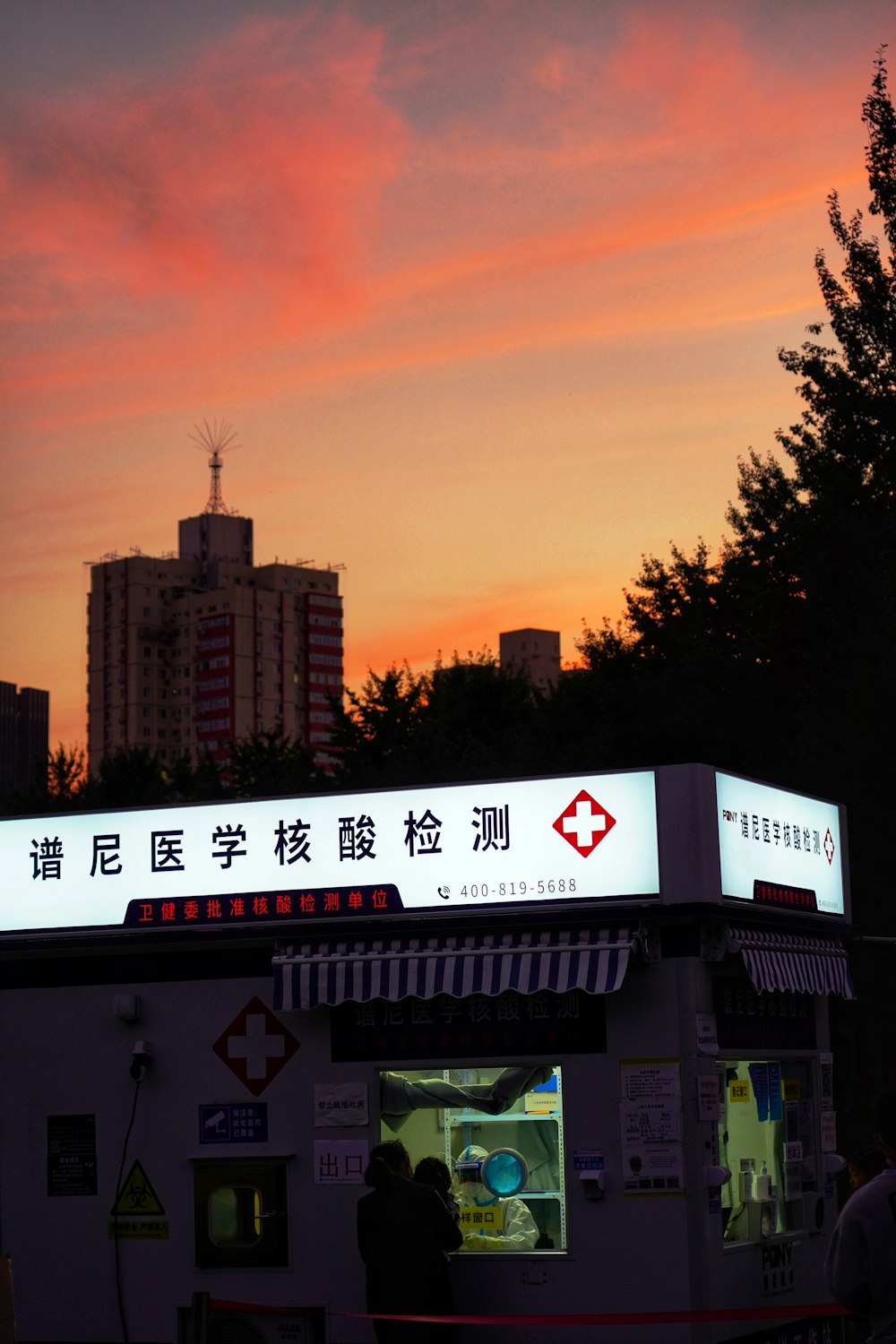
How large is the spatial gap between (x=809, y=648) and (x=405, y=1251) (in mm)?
23644

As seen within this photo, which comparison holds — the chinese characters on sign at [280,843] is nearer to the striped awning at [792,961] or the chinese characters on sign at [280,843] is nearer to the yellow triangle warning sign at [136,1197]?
the striped awning at [792,961]

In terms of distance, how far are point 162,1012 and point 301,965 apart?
56.7 inches

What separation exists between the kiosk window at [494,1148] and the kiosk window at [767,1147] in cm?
126

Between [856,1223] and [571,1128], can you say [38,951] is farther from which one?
[856,1223]

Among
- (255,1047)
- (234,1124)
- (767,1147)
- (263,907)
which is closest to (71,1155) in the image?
(234,1124)

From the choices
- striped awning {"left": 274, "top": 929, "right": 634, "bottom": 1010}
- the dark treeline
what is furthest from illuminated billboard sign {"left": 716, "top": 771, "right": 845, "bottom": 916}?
the dark treeline

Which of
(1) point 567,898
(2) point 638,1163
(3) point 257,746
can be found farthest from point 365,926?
(3) point 257,746

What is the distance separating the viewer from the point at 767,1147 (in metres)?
13.7

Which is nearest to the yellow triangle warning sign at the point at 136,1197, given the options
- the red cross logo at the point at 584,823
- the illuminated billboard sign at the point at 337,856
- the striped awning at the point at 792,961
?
the illuminated billboard sign at the point at 337,856

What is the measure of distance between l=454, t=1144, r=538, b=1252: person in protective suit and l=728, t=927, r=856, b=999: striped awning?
2.37 m

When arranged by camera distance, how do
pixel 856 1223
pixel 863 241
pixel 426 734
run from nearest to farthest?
1. pixel 856 1223
2. pixel 863 241
3. pixel 426 734

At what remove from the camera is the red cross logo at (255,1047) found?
43.3 ft

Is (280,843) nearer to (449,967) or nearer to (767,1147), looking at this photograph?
(449,967)

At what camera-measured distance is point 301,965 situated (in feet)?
42.0
